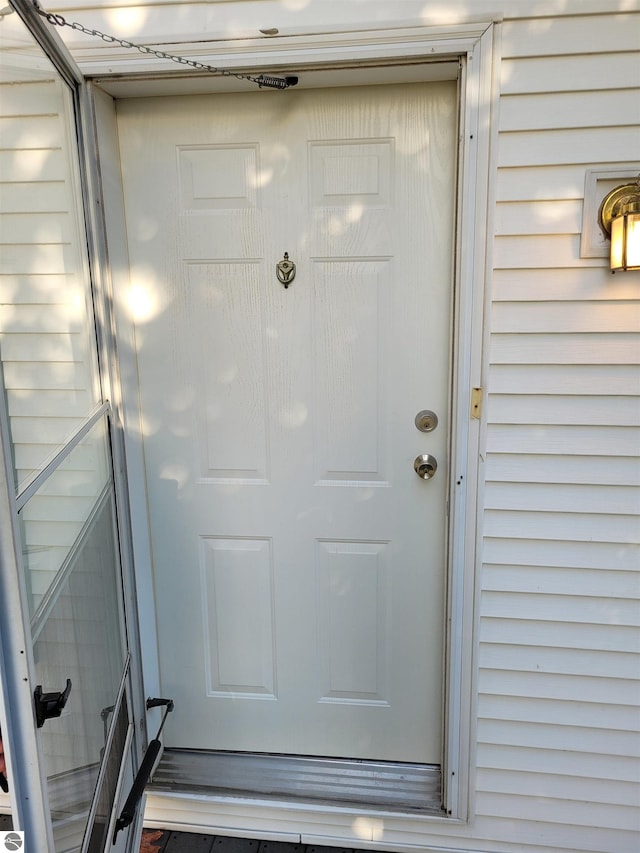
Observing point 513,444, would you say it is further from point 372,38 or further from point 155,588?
point 155,588

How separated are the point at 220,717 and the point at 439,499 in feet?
3.45

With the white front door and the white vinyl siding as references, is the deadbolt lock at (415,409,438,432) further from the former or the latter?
the white vinyl siding

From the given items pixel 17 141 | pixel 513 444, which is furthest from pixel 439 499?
pixel 17 141

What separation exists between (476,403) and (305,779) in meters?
1.33

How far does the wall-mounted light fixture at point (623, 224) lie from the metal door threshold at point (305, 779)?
5.33 ft

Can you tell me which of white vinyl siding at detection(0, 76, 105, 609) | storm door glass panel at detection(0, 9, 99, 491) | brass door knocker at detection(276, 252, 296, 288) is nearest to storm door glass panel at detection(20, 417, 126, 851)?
white vinyl siding at detection(0, 76, 105, 609)

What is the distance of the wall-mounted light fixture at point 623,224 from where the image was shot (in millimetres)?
1464

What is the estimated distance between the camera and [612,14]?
1.46m

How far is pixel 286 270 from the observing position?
1.79 meters

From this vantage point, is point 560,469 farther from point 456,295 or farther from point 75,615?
point 75,615

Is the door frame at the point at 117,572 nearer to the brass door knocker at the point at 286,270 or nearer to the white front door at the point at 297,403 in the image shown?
the white front door at the point at 297,403

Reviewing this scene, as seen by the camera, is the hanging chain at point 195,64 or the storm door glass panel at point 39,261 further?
the hanging chain at point 195,64
